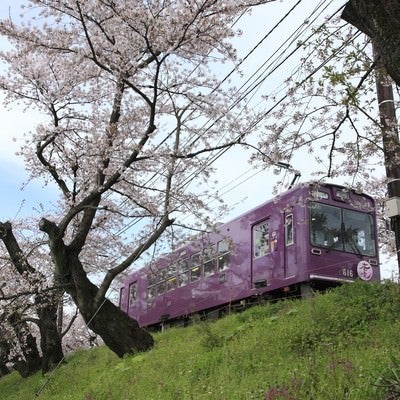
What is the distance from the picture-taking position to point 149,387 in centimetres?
744

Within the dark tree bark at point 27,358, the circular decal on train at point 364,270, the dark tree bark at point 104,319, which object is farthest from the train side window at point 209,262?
the dark tree bark at point 27,358

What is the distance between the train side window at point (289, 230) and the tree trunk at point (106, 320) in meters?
3.63

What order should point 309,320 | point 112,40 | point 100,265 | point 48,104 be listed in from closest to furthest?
point 309,320 < point 112,40 < point 48,104 < point 100,265

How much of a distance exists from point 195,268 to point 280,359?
8309 mm

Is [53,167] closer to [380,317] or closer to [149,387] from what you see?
[149,387]

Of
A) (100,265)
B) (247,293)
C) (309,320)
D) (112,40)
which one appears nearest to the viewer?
(309,320)

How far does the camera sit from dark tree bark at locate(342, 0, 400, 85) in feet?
12.6

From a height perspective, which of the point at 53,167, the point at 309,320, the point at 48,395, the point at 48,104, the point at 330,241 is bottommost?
the point at 48,395

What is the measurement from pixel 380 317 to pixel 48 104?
23.5 ft

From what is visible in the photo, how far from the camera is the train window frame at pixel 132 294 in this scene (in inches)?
753

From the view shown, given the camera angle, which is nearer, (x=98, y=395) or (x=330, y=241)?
(x=98, y=395)

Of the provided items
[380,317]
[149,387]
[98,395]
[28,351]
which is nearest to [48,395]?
[98,395]

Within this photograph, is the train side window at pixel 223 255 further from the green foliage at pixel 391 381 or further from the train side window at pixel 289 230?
the green foliage at pixel 391 381

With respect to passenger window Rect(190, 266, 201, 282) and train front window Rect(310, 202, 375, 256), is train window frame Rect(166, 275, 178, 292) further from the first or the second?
train front window Rect(310, 202, 375, 256)
